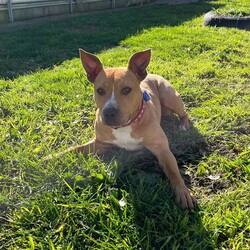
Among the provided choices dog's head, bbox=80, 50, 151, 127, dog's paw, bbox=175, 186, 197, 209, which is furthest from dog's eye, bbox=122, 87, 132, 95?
dog's paw, bbox=175, 186, 197, 209

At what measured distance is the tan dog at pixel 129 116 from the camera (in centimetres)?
286

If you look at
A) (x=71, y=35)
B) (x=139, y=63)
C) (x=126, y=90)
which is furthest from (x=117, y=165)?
(x=71, y=35)

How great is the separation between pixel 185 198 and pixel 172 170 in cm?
31

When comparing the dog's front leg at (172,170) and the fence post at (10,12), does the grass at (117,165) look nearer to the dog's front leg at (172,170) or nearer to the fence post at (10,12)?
the dog's front leg at (172,170)

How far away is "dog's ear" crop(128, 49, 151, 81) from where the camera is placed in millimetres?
3064

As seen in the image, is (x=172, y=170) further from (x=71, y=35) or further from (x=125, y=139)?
(x=71, y=35)

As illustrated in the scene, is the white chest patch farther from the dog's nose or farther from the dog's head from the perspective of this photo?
the dog's nose

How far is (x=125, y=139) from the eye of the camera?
10.7ft

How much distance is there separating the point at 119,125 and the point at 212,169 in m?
0.95

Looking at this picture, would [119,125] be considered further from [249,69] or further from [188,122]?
[249,69]

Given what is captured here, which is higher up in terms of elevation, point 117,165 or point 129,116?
point 129,116

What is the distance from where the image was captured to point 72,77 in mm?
5445

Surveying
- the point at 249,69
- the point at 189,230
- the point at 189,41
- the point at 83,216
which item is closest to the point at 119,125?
the point at 83,216

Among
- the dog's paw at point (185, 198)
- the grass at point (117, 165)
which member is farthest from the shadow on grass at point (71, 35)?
the dog's paw at point (185, 198)
